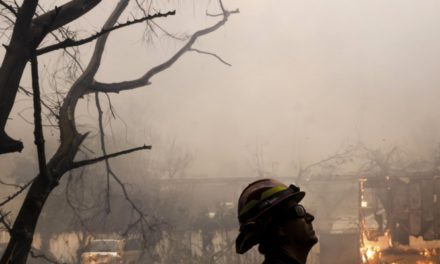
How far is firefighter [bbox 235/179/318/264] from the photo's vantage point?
205 cm

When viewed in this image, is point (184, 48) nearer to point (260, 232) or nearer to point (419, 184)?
point (260, 232)

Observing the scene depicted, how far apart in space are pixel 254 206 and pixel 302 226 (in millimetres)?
220

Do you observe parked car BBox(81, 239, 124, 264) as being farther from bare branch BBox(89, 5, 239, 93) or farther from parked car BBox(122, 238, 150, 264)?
bare branch BBox(89, 5, 239, 93)

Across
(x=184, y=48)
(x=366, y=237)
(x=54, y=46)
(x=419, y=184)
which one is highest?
(x=184, y=48)

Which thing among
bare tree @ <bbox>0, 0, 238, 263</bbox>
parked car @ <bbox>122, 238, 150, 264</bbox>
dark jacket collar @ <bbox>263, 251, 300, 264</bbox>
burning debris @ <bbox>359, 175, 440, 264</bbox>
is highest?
bare tree @ <bbox>0, 0, 238, 263</bbox>

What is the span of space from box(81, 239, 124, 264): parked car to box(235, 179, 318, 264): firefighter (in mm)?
A: 15847

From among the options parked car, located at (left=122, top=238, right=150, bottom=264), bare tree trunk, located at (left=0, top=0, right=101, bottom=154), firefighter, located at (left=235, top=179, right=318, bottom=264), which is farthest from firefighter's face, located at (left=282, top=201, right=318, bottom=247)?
parked car, located at (left=122, top=238, right=150, bottom=264)

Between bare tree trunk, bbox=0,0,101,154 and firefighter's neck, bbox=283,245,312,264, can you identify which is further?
bare tree trunk, bbox=0,0,101,154

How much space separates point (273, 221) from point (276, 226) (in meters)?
0.02

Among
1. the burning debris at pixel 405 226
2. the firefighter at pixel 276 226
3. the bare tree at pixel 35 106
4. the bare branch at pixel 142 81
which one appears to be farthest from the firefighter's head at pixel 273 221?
the burning debris at pixel 405 226

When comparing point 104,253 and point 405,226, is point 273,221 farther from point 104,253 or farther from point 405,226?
point 104,253

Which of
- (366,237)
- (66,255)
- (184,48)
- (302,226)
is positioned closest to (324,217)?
(366,237)

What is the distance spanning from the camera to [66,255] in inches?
832

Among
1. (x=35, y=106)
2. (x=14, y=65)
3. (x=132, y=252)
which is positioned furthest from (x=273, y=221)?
(x=132, y=252)
